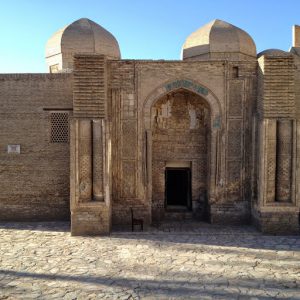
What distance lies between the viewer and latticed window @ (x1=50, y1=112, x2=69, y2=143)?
35.1ft

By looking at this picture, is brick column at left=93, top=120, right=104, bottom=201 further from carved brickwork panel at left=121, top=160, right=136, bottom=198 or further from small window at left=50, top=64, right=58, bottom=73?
small window at left=50, top=64, right=58, bottom=73

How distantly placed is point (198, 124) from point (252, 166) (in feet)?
6.63

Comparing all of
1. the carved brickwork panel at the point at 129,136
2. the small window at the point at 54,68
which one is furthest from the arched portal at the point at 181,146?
the small window at the point at 54,68

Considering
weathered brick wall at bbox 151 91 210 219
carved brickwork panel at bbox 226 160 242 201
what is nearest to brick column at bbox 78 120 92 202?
weathered brick wall at bbox 151 91 210 219

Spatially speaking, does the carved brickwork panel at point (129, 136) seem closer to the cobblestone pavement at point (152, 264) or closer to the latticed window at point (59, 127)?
the latticed window at point (59, 127)

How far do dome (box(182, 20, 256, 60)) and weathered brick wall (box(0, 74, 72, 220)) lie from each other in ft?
18.9

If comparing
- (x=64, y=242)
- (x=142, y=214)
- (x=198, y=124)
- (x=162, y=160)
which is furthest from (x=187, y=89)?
(x=64, y=242)

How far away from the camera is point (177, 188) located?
1155cm

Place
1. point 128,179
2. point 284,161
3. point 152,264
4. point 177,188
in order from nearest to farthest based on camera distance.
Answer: point 152,264 → point 284,161 → point 128,179 → point 177,188

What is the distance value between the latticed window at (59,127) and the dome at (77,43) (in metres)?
3.89

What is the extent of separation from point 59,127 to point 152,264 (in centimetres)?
531

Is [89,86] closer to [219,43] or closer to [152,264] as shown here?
[152,264]

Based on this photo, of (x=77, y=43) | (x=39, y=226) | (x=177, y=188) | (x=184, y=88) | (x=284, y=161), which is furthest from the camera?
(x=77, y=43)

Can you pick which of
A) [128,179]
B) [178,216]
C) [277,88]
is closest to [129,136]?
[128,179]
